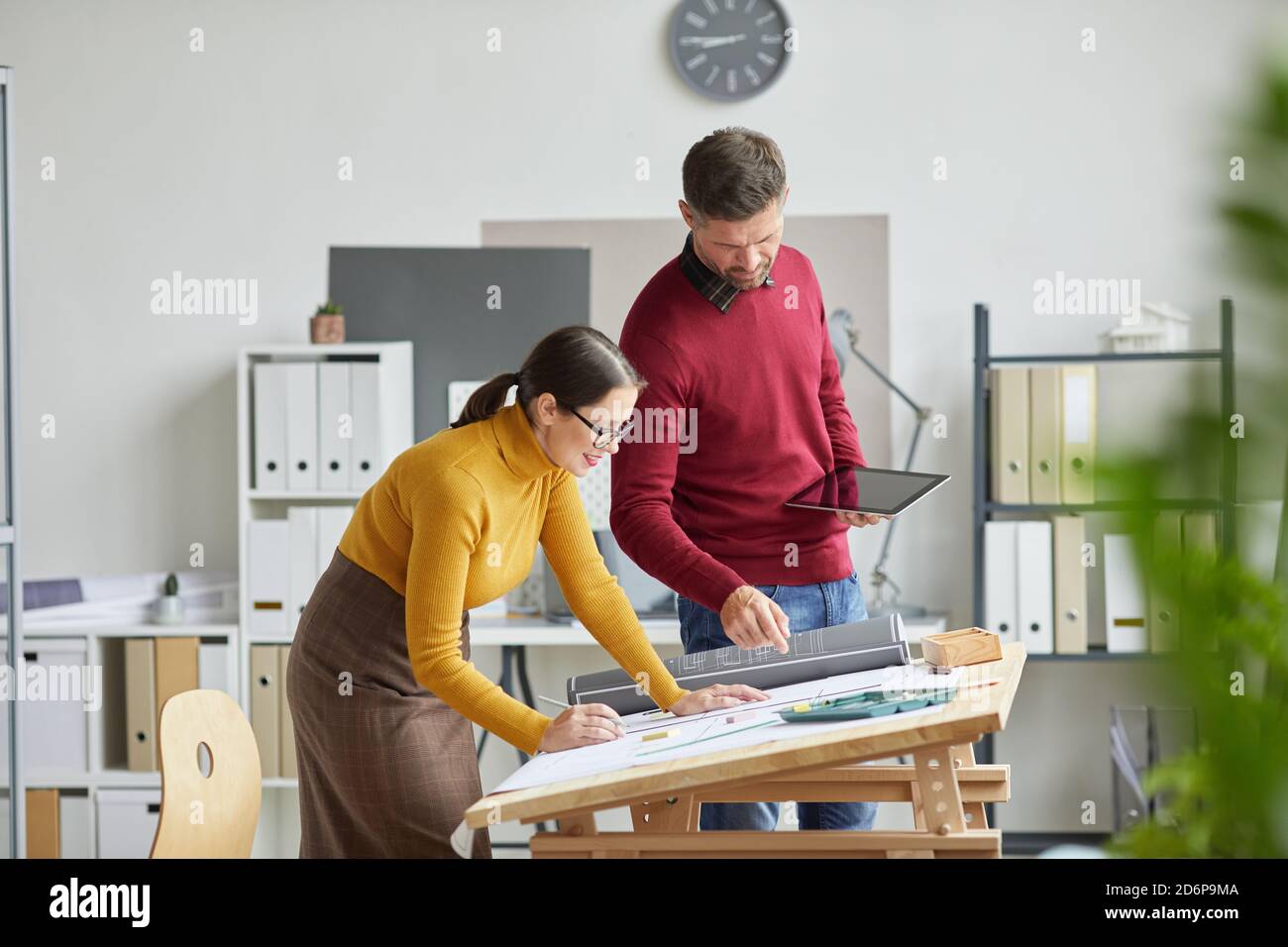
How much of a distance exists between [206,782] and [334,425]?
1.69 meters

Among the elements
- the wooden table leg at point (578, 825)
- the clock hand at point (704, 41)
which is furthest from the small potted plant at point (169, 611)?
the wooden table leg at point (578, 825)

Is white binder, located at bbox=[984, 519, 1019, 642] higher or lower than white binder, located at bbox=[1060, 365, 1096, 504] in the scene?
lower

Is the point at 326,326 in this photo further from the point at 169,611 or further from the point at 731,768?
the point at 731,768

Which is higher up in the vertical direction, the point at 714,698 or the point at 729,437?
the point at 729,437

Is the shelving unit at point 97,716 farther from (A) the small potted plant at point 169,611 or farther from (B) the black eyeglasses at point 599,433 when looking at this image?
(B) the black eyeglasses at point 599,433

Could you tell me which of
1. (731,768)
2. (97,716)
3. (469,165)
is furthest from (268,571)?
(731,768)

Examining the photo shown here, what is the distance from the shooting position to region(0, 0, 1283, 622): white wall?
3.44 meters

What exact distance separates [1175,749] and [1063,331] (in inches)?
120

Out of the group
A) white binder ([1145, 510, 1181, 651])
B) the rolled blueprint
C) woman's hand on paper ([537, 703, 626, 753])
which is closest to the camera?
white binder ([1145, 510, 1181, 651])

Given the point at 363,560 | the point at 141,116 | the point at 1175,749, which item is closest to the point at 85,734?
the point at 141,116

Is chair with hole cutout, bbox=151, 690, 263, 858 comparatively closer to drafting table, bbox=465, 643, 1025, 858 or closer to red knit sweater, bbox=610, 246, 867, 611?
drafting table, bbox=465, 643, 1025, 858

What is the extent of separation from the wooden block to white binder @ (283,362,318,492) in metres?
2.07

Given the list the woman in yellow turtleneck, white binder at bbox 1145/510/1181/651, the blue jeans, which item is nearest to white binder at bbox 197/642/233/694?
the woman in yellow turtleneck

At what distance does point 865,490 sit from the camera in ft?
5.53
